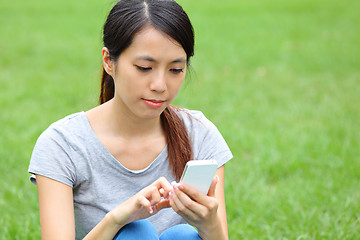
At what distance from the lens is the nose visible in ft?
6.19

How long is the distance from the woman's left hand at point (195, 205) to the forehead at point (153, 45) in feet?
1.61

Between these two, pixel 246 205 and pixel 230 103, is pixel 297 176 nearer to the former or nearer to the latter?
pixel 246 205

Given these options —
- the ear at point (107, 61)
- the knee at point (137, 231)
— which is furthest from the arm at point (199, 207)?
the ear at point (107, 61)

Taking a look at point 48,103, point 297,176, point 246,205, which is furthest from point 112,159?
point 48,103

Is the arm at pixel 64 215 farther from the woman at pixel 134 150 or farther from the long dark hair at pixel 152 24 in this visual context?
the long dark hair at pixel 152 24

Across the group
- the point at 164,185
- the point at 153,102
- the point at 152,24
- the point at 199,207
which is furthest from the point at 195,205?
the point at 152,24

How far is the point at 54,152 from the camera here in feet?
6.38

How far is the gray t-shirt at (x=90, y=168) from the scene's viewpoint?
1942 millimetres

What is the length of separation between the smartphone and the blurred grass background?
4.35 ft

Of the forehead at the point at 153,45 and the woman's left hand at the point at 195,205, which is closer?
the woman's left hand at the point at 195,205

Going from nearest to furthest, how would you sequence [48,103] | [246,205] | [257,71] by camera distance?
[246,205]
[48,103]
[257,71]

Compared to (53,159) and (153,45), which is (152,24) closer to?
(153,45)

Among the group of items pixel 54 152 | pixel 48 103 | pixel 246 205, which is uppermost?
pixel 54 152

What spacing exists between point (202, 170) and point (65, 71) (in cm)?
515
